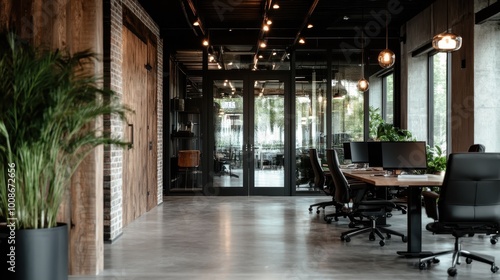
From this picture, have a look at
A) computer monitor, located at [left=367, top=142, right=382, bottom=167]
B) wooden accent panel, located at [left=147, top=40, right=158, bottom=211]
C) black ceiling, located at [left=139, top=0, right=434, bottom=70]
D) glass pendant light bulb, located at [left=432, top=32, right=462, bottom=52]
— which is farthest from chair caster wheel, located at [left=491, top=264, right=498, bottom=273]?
wooden accent panel, located at [left=147, top=40, right=158, bottom=211]

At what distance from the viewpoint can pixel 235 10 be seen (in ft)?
30.9

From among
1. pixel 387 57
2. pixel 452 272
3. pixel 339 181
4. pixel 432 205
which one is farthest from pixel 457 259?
pixel 387 57

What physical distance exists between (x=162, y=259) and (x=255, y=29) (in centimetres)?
671

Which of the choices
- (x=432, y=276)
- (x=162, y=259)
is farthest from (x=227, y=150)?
(x=432, y=276)

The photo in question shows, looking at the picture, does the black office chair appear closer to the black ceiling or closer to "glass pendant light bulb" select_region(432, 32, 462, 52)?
"glass pendant light bulb" select_region(432, 32, 462, 52)

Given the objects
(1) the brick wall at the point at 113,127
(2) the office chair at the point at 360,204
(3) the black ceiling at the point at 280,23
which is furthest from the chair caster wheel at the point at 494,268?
(3) the black ceiling at the point at 280,23

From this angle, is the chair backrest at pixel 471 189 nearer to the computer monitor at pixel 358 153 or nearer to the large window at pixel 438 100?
the computer monitor at pixel 358 153

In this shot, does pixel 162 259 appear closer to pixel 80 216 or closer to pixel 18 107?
pixel 80 216

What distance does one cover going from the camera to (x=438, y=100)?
1012 cm

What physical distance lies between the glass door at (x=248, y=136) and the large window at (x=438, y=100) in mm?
2997

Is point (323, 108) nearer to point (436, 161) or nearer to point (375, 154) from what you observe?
point (436, 161)

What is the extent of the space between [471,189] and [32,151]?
3.52 meters

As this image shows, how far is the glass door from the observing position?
1141cm

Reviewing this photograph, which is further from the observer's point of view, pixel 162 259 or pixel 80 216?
Answer: pixel 162 259
